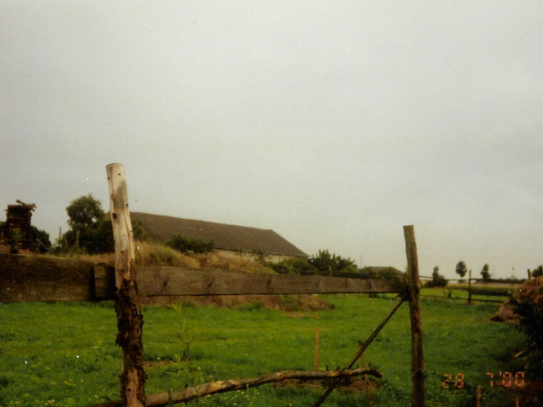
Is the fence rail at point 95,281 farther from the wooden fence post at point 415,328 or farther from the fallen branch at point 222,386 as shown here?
the wooden fence post at point 415,328

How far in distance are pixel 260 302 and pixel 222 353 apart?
35.6 feet

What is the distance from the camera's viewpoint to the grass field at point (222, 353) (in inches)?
251

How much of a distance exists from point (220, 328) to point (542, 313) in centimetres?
914

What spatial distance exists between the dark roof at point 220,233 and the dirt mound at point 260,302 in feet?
58.9

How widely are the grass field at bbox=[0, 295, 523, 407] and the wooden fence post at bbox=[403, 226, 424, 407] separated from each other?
0.94 meters

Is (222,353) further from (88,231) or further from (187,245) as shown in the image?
(187,245)

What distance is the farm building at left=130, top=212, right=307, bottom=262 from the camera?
41.3 meters

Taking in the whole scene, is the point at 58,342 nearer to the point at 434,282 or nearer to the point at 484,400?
the point at 484,400

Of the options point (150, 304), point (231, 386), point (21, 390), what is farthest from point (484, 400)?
point (150, 304)

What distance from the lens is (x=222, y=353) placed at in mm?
9609

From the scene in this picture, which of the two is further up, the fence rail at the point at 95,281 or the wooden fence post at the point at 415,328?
the fence rail at the point at 95,281

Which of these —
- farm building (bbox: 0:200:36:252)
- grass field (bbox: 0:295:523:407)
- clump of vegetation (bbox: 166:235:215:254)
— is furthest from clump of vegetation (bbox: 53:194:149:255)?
grass field (bbox: 0:295:523:407)

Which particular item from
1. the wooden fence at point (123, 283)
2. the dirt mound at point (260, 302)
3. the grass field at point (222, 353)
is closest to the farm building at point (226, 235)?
the dirt mound at point (260, 302)

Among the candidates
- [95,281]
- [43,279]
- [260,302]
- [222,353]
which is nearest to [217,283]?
[95,281]
